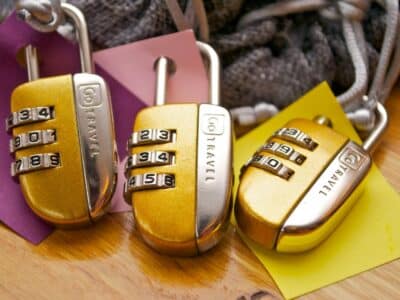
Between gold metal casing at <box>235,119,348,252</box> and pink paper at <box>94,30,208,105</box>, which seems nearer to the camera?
gold metal casing at <box>235,119,348,252</box>

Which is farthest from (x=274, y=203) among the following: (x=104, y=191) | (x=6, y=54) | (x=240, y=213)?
(x=6, y=54)

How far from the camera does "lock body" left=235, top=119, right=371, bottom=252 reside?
47 centimetres

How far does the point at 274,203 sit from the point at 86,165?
0.15 meters

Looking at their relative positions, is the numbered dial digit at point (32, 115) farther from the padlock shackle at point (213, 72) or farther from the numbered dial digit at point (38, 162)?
the padlock shackle at point (213, 72)

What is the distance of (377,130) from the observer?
57cm

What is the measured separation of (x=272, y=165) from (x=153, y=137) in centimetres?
9

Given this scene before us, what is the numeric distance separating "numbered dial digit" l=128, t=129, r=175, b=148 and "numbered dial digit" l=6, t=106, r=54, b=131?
0.23ft

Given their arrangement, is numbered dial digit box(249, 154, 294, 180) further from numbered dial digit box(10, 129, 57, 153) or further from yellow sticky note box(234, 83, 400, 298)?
numbered dial digit box(10, 129, 57, 153)

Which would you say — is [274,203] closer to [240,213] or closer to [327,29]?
[240,213]

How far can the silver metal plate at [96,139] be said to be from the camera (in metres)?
0.49

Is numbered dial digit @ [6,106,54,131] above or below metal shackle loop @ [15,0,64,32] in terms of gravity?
below

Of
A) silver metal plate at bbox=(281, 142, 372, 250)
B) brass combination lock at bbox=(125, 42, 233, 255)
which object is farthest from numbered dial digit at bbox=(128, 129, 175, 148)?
silver metal plate at bbox=(281, 142, 372, 250)

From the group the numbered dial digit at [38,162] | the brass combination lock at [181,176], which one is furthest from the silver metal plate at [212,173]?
the numbered dial digit at [38,162]

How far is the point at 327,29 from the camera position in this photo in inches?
23.8
